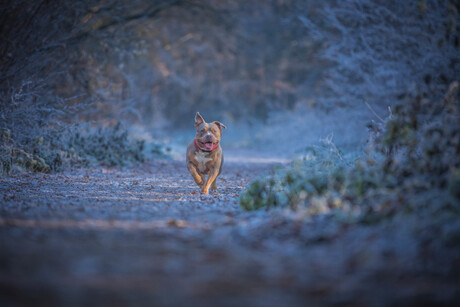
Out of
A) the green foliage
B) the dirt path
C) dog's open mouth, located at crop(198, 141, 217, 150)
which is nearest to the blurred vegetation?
the green foliage

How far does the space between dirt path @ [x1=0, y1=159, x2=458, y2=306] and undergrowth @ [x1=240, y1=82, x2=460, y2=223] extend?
0.98ft

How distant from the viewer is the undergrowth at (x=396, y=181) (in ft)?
14.0

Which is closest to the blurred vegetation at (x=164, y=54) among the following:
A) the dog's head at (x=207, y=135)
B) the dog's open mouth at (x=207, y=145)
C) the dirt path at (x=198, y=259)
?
the dog's head at (x=207, y=135)

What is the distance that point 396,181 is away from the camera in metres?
4.80

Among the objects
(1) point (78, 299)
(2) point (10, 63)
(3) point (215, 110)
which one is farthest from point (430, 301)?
(3) point (215, 110)

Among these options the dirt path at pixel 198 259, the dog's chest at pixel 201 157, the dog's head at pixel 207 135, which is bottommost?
the dirt path at pixel 198 259

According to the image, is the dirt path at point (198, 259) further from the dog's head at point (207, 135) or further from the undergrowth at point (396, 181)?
the dog's head at point (207, 135)

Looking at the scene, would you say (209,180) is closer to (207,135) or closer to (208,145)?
(208,145)

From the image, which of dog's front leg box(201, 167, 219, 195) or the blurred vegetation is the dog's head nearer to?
dog's front leg box(201, 167, 219, 195)

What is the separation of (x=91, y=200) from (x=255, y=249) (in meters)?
3.49

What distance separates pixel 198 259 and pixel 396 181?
244 centimetres

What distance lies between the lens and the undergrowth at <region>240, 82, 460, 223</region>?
4254 millimetres

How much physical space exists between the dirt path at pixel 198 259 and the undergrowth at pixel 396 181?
299 mm

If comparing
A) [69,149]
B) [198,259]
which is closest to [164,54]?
[69,149]
